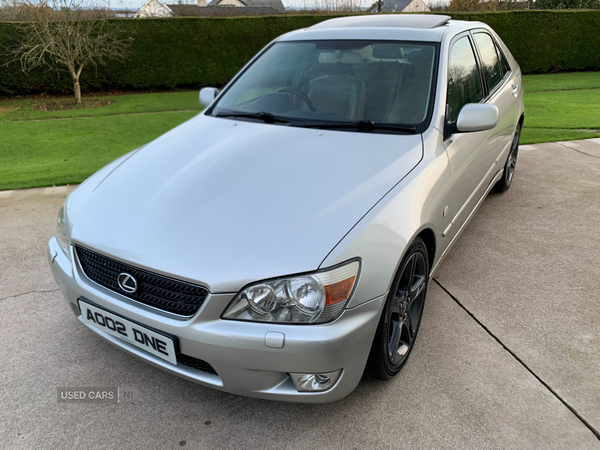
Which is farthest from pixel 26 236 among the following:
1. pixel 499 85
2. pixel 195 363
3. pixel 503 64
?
pixel 503 64

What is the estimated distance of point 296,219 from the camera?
187 cm

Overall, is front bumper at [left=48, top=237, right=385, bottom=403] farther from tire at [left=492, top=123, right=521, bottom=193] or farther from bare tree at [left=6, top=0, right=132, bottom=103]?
bare tree at [left=6, top=0, right=132, bottom=103]

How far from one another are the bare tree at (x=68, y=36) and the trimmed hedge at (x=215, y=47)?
0.37m

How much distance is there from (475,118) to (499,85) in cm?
157

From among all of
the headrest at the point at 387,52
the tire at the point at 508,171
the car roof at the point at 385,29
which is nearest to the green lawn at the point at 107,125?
the tire at the point at 508,171

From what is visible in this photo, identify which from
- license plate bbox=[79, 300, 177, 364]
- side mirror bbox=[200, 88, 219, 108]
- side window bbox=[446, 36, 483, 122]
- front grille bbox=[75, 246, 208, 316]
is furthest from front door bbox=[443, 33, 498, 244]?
side mirror bbox=[200, 88, 219, 108]

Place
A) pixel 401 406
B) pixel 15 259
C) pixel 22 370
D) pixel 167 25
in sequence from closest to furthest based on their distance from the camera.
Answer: pixel 401 406 < pixel 22 370 < pixel 15 259 < pixel 167 25

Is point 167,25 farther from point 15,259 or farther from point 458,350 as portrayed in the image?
point 458,350

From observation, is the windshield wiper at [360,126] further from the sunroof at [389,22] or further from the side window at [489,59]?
the side window at [489,59]

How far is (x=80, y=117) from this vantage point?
10.3 meters

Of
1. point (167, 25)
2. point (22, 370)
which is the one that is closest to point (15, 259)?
point (22, 370)

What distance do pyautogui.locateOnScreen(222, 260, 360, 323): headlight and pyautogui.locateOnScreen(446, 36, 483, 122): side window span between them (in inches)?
57.6

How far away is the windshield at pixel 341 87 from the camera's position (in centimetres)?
260

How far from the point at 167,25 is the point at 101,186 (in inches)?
515
